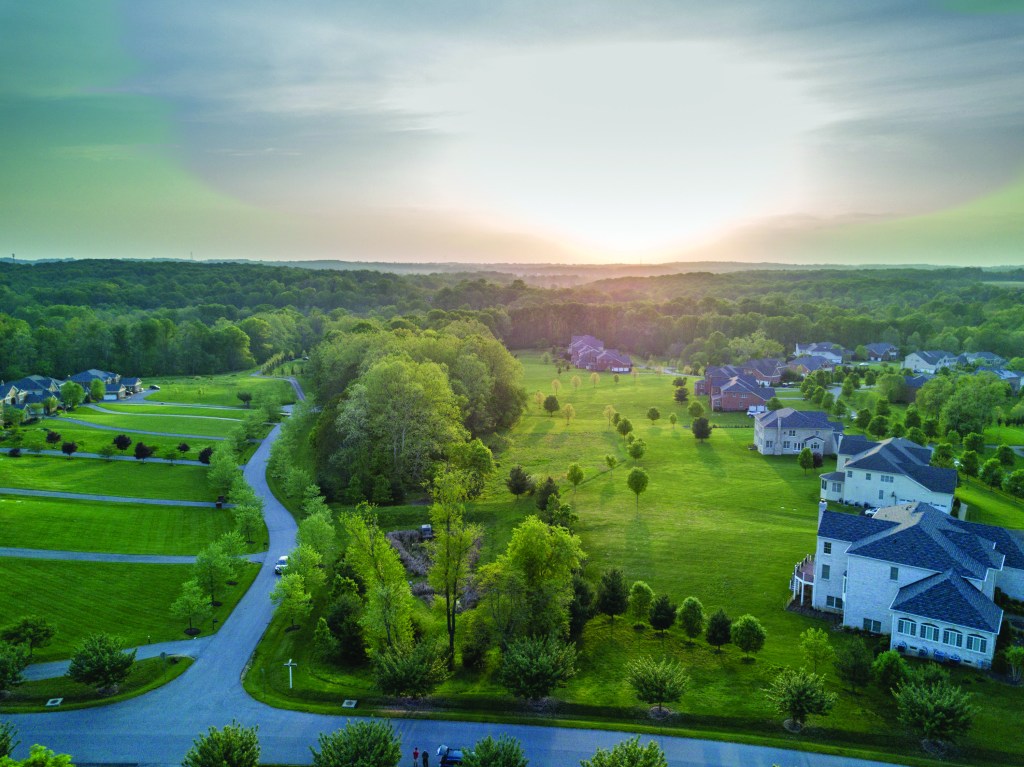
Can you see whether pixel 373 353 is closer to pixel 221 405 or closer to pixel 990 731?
pixel 221 405

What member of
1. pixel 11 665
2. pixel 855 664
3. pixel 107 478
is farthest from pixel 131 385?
pixel 855 664

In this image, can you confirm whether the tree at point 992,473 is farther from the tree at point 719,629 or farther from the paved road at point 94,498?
the paved road at point 94,498

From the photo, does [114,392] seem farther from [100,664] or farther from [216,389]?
[100,664]

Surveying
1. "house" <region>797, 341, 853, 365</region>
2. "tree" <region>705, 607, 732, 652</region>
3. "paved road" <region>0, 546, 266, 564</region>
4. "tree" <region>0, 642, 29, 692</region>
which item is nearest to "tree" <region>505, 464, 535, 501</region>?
"paved road" <region>0, 546, 266, 564</region>

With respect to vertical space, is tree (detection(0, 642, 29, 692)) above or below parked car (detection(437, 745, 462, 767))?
above

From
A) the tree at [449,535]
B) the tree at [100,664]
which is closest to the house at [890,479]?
the tree at [449,535]

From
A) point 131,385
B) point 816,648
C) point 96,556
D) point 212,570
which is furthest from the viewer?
point 131,385

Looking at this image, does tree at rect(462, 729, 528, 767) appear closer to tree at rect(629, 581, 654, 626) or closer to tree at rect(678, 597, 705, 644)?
tree at rect(678, 597, 705, 644)
